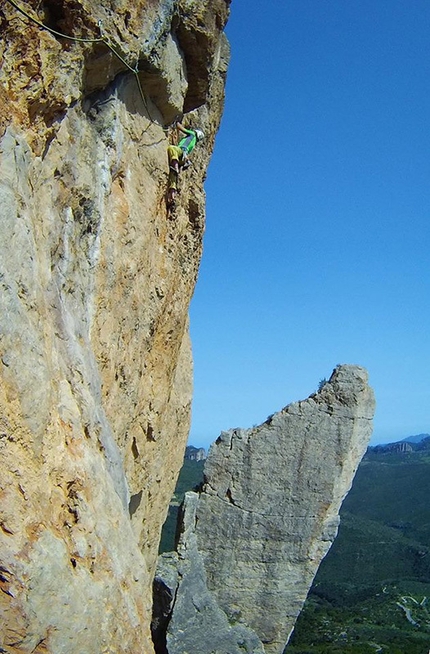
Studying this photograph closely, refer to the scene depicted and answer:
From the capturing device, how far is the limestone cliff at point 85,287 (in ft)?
13.2

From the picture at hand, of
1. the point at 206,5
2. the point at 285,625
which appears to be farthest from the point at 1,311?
the point at 285,625

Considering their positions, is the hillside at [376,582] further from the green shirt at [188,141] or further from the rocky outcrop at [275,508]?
the green shirt at [188,141]

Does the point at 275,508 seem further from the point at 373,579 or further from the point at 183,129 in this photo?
the point at 373,579

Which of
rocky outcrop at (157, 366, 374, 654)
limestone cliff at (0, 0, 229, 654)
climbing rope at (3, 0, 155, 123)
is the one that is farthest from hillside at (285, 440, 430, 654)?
climbing rope at (3, 0, 155, 123)

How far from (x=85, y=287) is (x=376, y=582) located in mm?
39347

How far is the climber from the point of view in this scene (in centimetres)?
837

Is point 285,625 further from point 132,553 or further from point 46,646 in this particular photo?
point 46,646

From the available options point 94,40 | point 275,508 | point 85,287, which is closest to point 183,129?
point 94,40

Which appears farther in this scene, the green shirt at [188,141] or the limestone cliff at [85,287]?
the green shirt at [188,141]

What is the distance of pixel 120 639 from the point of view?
4625mm

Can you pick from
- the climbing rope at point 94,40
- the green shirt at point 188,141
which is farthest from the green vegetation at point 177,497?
the climbing rope at point 94,40

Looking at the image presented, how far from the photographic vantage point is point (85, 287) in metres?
6.30

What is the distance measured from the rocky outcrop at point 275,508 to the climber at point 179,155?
228 inches

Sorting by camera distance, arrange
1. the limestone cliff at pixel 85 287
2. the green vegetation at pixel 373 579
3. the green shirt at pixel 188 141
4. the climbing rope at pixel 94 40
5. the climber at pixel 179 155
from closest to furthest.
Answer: the limestone cliff at pixel 85 287 → the climbing rope at pixel 94 40 → the climber at pixel 179 155 → the green shirt at pixel 188 141 → the green vegetation at pixel 373 579
